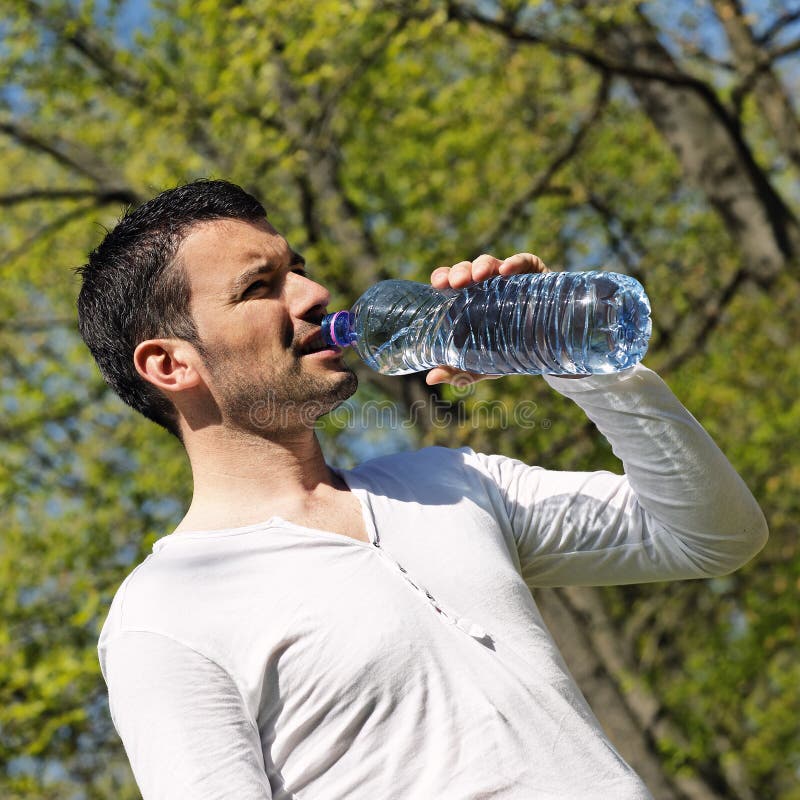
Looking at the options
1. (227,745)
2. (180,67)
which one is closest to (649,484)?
(227,745)

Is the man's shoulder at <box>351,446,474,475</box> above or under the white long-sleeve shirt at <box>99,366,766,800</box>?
above

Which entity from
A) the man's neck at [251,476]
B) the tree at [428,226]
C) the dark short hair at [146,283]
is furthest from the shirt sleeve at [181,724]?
the tree at [428,226]

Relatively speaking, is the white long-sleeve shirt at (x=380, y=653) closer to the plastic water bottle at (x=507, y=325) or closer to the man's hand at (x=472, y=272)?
the plastic water bottle at (x=507, y=325)

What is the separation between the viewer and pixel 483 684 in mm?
1719

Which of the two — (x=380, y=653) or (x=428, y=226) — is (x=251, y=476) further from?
(x=428, y=226)

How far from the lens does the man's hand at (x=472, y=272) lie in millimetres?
1962

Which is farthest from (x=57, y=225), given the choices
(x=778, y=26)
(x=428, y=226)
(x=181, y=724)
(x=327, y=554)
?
(x=181, y=724)

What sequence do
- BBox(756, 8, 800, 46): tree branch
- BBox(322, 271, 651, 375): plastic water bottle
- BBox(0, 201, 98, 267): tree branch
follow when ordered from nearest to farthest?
BBox(322, 271, 651, 375): plastic water bottle < BBox(756, 8, 800, 46): tree branch < BBox(0, 201, 98, 267): tree branch

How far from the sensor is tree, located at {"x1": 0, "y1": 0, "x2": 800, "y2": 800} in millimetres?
6375

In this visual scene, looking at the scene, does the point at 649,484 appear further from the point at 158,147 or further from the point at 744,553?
the point at 158,147

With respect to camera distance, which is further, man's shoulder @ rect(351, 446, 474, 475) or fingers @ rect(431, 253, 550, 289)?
man's shoulder @ rect(351, 446, 474, 475)

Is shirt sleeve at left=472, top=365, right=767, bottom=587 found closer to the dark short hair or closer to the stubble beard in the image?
the stubble beard

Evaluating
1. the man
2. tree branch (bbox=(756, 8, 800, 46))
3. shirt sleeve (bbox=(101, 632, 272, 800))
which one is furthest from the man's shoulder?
tree branch (bbox=(756, 8, 800, 46))

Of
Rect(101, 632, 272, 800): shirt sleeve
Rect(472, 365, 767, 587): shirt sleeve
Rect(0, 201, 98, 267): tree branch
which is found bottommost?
Rect(101, 632, 272, 800): shirt sleeve
